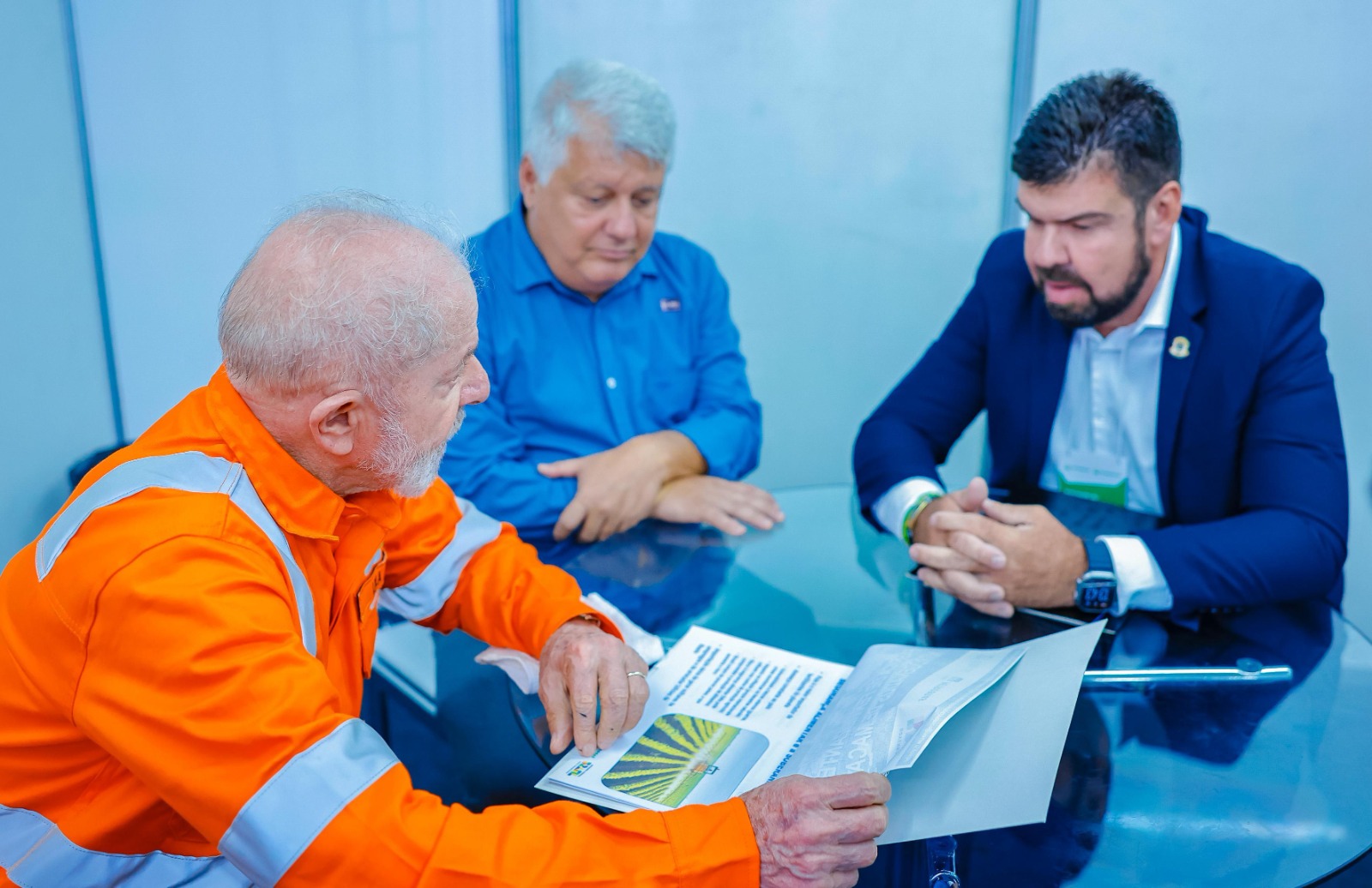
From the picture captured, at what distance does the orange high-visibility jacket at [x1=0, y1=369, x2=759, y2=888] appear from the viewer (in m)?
0.85

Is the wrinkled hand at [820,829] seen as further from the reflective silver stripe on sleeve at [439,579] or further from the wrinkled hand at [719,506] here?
the wrinkled hand at [719,506]

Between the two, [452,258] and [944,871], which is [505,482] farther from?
[944,871]

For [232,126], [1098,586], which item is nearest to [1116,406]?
[1098,586]

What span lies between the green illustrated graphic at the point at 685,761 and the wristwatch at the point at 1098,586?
2.23ft

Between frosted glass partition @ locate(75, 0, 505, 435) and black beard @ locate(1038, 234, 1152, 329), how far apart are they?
1961mm

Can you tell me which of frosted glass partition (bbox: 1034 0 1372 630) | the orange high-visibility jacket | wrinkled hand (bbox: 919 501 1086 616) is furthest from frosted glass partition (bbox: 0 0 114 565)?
frosted glass partition (bbox: 1034 0 1372 630)

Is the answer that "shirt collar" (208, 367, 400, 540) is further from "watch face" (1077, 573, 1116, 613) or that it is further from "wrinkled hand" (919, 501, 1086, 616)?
"watch face" (1077, 573, 1116, 613)

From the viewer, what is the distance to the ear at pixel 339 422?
100 cm

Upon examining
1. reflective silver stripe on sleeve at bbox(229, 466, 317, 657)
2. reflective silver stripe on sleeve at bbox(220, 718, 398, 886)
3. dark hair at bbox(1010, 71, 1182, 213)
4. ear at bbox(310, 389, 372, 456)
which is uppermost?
dark hair at bbox(1010, 71, 1182, 213)

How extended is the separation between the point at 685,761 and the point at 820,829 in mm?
255

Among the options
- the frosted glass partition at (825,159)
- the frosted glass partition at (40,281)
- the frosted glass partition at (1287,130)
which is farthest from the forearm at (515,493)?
the frosted glass partition at (1287,130)

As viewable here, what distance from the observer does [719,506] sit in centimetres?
203

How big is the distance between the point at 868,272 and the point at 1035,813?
3.41 metres

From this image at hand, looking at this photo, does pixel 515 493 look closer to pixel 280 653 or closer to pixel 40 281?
pixel 280 653
